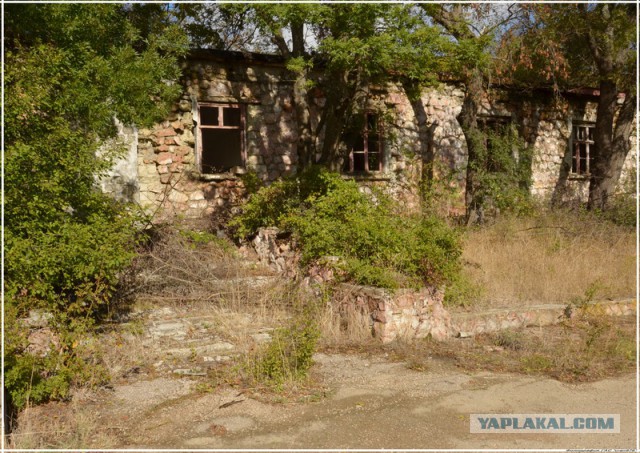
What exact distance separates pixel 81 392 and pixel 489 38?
330 inches

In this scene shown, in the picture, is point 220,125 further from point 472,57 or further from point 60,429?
point 60,429

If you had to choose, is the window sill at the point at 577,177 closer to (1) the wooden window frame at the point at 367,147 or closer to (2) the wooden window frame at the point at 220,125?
(1) the wooden window frame at the point at 367,147

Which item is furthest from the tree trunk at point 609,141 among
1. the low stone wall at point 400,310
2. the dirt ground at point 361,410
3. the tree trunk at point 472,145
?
the dirt ground at point 361,410

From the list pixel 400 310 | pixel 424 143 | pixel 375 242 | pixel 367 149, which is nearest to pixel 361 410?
pixel 400 310

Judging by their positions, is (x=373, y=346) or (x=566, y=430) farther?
(x=373, y=346)

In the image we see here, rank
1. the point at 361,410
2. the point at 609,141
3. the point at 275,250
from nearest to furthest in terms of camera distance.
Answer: the point at 361,410 < the point at 275,250 < the point at 609,141

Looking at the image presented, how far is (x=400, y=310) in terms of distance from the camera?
6.68m

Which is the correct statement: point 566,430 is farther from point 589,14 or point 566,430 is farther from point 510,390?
point 589,14

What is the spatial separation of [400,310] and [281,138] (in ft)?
22.4

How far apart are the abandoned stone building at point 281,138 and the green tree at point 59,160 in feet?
10.4

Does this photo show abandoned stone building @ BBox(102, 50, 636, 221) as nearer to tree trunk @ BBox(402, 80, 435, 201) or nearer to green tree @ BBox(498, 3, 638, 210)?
tree trunk @ BBox(402, 80, 435, 201)

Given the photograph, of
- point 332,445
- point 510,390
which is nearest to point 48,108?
point 332,445

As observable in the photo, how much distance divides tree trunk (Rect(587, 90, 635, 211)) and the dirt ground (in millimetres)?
9586

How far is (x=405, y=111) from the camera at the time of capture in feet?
45.8
